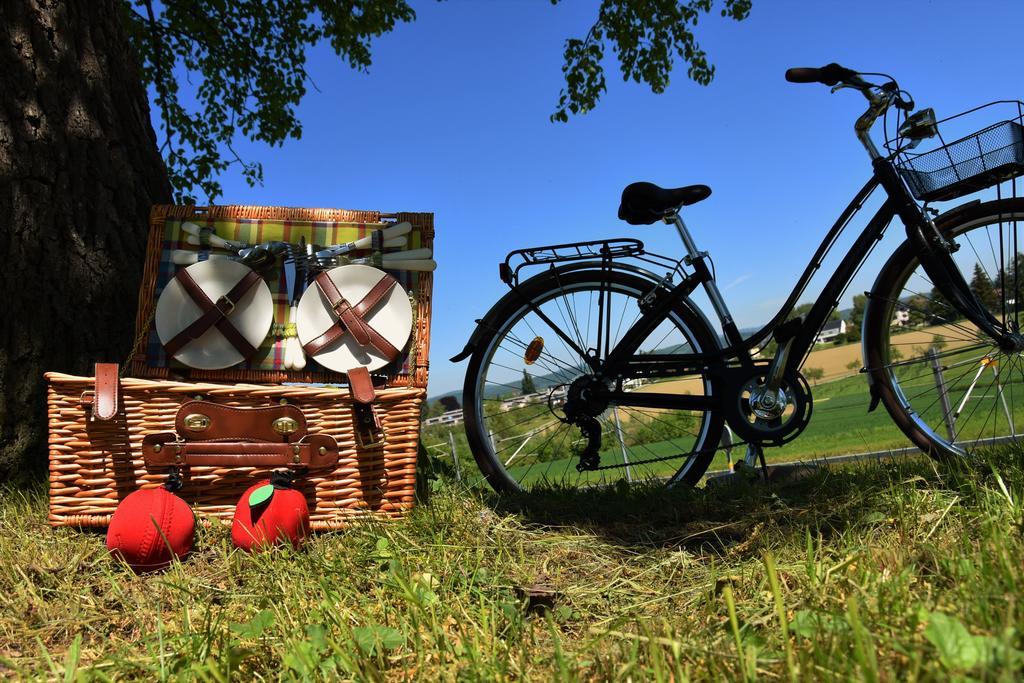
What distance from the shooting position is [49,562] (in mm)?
2221

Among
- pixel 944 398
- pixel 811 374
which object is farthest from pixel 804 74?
pixel 811 374

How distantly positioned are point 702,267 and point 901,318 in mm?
828

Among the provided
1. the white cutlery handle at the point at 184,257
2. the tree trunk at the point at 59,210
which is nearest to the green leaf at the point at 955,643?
the white cutlery handle at the point at 184,257

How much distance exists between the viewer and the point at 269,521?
7.38 feet

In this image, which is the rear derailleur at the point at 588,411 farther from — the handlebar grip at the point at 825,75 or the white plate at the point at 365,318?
the handlebar grip at the point at 825,75

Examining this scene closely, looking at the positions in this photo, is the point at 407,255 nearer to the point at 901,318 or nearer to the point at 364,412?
the point at 364,412

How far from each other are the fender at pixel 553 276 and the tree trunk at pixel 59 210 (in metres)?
1.60

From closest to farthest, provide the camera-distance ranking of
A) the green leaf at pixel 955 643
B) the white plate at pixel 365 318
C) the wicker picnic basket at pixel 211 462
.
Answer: the green leaf at pixel 955 643, the wicker picnic basket at pixel 211 462, the white plate at pixel 365 318

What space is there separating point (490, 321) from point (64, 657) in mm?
1803

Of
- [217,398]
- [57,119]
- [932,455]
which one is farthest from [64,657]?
[932,455]

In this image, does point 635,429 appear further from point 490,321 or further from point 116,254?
point 116,254

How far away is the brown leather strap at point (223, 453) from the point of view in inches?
97.0

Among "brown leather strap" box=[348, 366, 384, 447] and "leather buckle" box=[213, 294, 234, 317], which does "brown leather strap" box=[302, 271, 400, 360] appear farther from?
"leather buckle" box=[213, 294, 234, 317]

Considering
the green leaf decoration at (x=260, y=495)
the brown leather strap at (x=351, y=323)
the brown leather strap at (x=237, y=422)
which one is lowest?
the green leaf decoration at (x=260, y=495)
